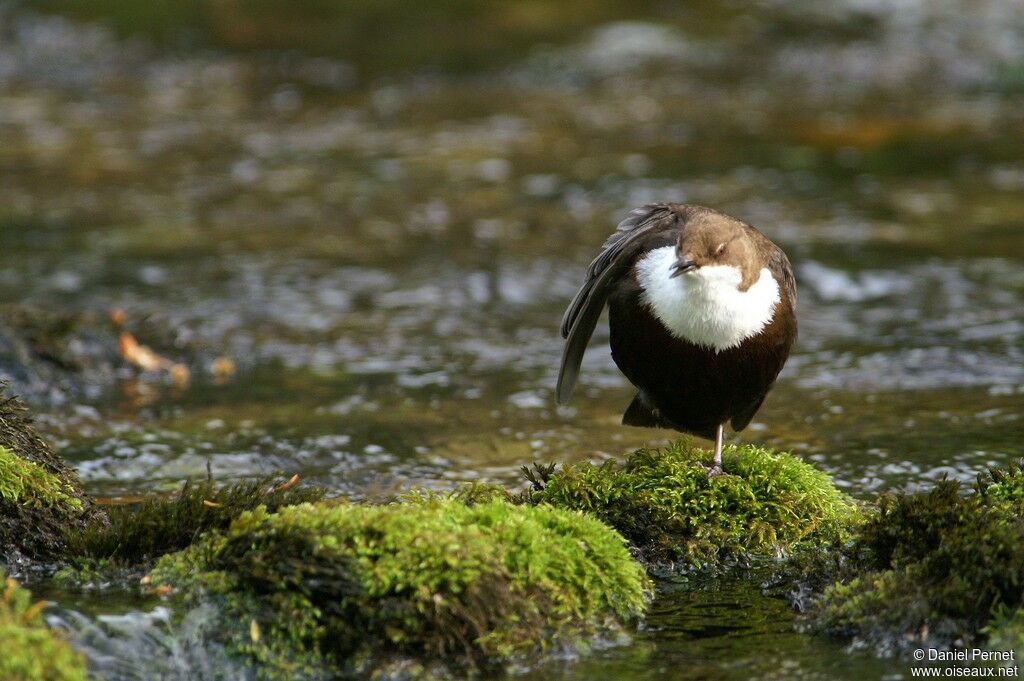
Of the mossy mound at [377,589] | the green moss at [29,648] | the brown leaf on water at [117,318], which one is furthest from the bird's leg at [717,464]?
the brown leaf on water at [117,318]

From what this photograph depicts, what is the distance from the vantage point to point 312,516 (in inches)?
138

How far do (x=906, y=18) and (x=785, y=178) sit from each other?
6.71 metres

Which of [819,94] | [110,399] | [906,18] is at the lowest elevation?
[110,399]

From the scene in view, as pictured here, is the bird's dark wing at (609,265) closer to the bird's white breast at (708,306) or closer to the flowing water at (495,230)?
the bird's white breast at (708,306)

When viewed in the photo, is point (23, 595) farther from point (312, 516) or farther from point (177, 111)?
point (177, 111)

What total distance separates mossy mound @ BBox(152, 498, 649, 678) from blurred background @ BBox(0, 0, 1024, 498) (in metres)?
1.67

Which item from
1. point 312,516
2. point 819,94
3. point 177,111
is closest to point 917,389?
point 312,516

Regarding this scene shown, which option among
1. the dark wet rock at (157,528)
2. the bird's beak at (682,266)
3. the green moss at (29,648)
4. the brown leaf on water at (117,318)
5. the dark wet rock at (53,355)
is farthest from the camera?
the brown leaf on water at (117,318)

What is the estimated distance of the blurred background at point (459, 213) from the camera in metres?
6.28

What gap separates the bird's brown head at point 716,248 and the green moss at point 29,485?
2.09 m

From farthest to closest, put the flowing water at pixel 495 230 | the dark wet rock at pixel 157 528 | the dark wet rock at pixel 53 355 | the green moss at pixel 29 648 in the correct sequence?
the dark wet rock at pixel 53 355, the flowing water at pixel 495 230, the dark wet rock at pixel 157 528, the green moss at pixel 29 648

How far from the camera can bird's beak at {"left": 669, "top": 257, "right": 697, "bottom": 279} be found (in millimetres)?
4180

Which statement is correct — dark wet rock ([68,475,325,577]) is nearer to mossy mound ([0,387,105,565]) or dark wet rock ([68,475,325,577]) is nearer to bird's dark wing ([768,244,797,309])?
mossy mound ([0,387,105,565])

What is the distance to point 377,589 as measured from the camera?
333cm
